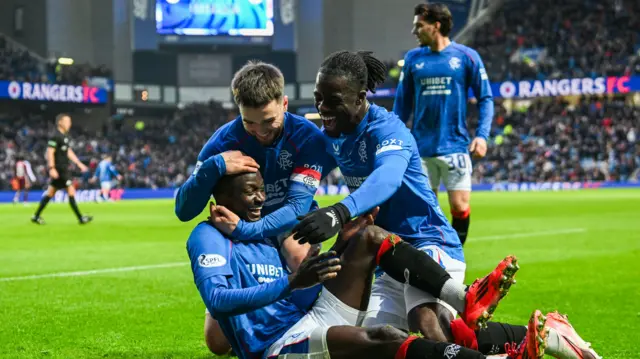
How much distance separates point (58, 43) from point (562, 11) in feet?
93.8

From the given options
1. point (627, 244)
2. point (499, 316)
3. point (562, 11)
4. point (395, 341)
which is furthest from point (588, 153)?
point (395, 341)

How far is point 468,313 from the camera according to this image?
3389 mm

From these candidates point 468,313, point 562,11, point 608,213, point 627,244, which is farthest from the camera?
point 562,11

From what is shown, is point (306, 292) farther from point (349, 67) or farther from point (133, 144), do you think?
point (133, 144)

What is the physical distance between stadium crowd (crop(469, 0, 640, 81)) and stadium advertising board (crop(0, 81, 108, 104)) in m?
21.3

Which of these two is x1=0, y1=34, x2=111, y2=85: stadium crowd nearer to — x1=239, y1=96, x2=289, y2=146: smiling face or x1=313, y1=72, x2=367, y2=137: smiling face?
x1=239, y1=96, x2=289, y2=146: smiling face

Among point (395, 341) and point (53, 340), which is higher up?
point (395, 341)

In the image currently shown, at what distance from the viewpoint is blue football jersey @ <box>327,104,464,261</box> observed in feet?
13.2

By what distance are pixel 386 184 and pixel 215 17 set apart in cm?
4448

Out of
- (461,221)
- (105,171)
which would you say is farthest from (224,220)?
(105,171)

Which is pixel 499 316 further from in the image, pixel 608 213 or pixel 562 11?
pixel 562 11

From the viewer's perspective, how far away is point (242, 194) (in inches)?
144

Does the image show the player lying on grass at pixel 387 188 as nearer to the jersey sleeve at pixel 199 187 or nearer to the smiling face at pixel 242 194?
the smiling face at pixel 242 194

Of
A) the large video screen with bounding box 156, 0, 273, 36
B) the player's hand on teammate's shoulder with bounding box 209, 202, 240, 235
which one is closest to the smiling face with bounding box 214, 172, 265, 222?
the player's hand on teammate's shoulder with bounding box 209, 202, 240, 235
